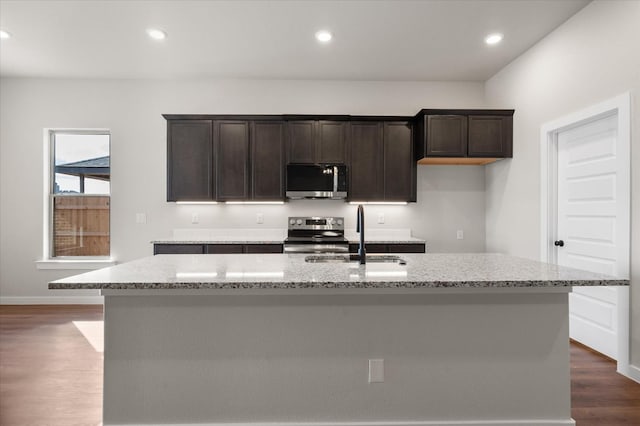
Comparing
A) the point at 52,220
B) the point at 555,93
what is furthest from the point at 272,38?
the point at 52,220

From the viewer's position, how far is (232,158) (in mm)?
4273

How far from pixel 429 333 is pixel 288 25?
9.41 feet

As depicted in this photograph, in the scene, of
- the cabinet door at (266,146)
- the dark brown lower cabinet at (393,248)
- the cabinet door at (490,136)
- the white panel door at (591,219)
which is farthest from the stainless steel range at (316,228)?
the white panel door at (591,219)

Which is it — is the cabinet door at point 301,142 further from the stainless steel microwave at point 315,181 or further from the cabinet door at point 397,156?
the cabinet door at point 397,156

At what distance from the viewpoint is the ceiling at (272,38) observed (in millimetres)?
3016

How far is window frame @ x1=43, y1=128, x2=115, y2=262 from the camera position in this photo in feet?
14.9

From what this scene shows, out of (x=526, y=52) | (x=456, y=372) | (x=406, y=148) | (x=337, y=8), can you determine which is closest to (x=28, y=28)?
(x=337, y=8)

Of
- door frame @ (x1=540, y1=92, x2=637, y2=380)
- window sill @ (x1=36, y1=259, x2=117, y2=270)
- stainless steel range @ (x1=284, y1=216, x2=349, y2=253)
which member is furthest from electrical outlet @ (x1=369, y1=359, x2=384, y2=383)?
window sill @ (x1=36, y1=259, x2=117, y2=270)

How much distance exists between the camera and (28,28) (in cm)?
337

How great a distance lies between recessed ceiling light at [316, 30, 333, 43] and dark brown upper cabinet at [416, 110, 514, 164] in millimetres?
1350

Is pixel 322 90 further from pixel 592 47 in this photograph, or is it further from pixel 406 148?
pixel 592 47

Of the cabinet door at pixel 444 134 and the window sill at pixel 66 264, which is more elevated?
the cabinet door at pixel 444 134

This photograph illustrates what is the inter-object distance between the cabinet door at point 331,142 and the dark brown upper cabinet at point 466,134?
0.93 meters

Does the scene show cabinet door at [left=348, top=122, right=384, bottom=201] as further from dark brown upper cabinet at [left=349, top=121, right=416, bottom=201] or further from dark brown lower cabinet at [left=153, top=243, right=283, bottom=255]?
dark brown lower cabinet at [left=153, top=243, right=283, bottom=255]
